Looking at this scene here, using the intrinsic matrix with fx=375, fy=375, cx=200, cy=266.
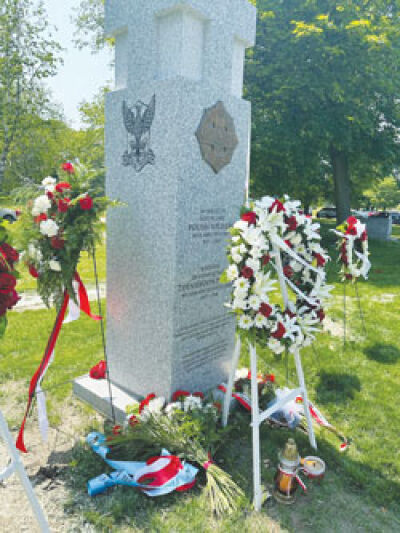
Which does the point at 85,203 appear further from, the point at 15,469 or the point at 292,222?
the point at 15,469

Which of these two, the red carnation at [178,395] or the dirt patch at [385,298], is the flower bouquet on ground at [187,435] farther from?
the dirt patch at [385,298]

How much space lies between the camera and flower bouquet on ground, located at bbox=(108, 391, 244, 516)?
8.41ft

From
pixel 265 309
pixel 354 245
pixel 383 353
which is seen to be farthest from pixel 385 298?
pixel 265 309

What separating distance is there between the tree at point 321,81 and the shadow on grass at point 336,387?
923 centimetres

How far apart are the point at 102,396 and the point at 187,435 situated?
1038 mm

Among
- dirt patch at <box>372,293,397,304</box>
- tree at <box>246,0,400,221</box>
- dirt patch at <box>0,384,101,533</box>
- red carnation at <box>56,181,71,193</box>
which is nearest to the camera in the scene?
dirt patch at <box>0,384,101,533</box>

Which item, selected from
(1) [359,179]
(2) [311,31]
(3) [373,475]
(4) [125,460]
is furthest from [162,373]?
(1) [359,179]

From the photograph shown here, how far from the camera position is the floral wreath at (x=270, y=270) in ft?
7.91

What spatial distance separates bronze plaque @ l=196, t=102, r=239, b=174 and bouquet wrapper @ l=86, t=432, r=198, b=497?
2.40m

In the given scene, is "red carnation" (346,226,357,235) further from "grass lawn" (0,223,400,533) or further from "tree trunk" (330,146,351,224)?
"tree trunk" (330,146,351,224)

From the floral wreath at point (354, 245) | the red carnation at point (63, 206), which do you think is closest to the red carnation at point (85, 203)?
the red carnation at point (63, 206)

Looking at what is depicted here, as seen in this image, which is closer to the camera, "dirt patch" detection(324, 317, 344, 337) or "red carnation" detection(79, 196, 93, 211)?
"red carnation" detection(79, 196, 93, 211)

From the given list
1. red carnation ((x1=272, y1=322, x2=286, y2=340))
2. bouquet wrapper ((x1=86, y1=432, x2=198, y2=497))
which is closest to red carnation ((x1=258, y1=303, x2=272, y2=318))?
red carnation ((x1=272, y1=322, x2=286, y2=340))

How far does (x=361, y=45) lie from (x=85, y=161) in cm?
1143
